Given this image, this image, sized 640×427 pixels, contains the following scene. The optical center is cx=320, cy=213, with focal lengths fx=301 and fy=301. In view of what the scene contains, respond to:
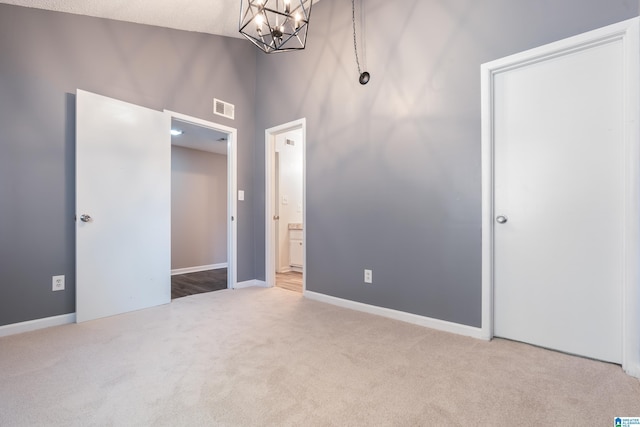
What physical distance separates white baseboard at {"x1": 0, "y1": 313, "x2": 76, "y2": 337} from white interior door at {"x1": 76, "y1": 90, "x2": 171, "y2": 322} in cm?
11

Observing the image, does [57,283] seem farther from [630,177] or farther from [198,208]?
[630,177]

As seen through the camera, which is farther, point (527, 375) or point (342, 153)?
point (342, 153)

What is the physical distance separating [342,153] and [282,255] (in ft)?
8.33

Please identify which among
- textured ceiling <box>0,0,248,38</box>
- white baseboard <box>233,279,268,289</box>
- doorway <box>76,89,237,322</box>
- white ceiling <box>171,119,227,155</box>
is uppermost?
textured ceiling <box>0,0,248,38</box>

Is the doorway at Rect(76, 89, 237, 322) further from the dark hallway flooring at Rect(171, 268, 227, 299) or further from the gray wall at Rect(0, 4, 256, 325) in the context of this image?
the dark hallway flooring at Rect(171, 268, 227, 299)

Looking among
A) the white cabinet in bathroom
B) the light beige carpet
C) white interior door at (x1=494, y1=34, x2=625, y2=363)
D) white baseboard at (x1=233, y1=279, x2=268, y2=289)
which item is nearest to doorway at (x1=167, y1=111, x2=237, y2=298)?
white baseboard at (x1=233, y1=279, x2=268, y2=289)

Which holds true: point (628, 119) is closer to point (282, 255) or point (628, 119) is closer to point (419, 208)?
point (419, 208)

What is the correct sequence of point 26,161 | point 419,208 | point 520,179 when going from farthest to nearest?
point 419,208 < point 26,161 < point 520,179

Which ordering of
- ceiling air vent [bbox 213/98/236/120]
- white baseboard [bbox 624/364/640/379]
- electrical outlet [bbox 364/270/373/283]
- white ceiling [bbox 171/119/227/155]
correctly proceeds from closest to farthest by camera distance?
white baseboard [bbox 624/364/640/379] < electrical outlet [bbox 364/270/373/283] < ceiling air vent [bbox 213/98/236/120] < white ceiling [bbox 171/119/227/155]

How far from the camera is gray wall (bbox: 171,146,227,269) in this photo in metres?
5.14

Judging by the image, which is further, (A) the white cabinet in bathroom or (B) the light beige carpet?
(A) the white cabinet in bathroom

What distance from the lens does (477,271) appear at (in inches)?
88.7

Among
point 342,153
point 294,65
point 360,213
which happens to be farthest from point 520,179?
point 294,65

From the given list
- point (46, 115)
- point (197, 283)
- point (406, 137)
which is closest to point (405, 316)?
point (406, 137)
